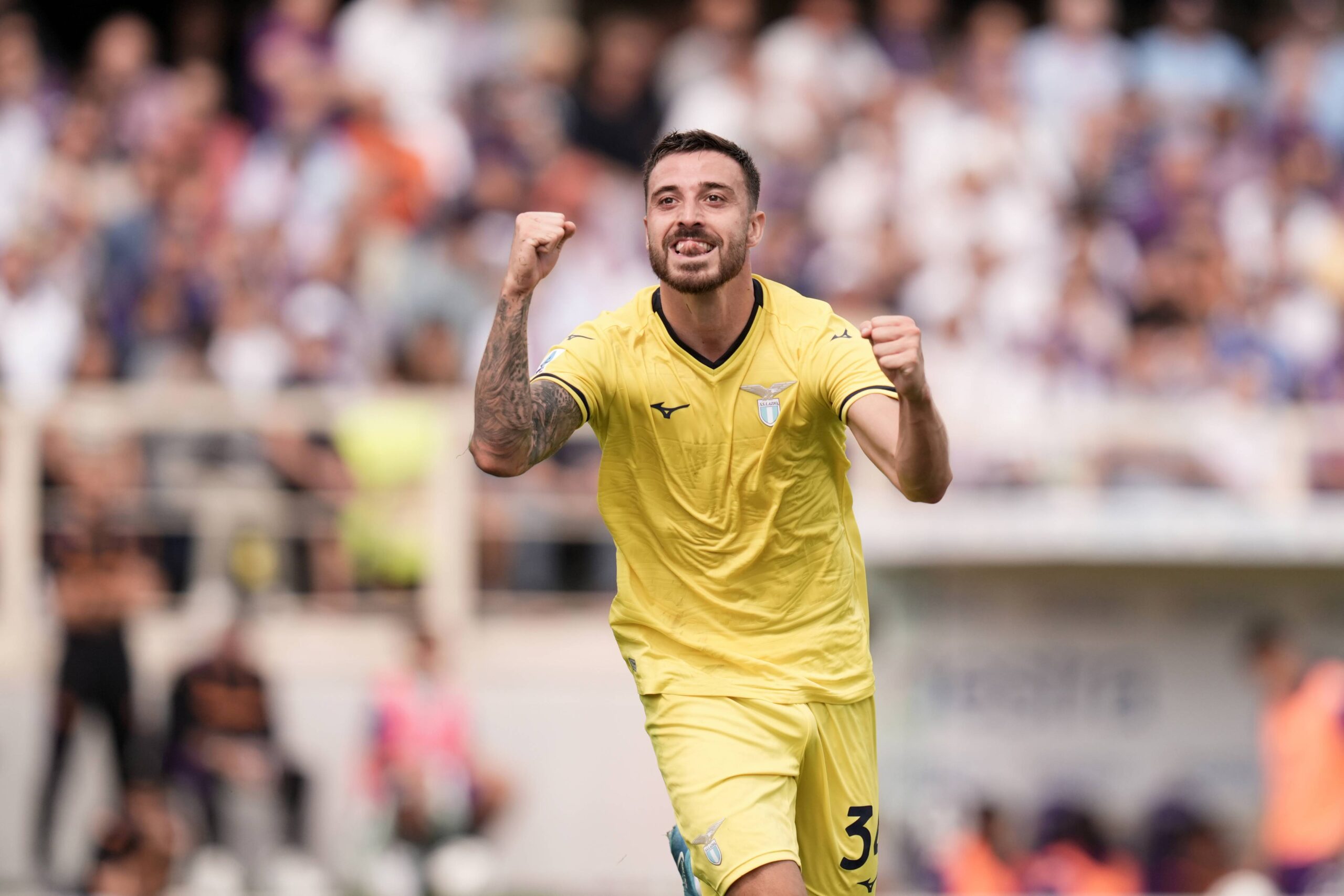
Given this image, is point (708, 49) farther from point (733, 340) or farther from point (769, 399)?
point (769, 399)

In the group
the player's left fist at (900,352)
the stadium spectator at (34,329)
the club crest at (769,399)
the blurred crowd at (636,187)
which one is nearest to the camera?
the player's left fist at (900,352)

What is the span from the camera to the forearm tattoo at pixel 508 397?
5.16m

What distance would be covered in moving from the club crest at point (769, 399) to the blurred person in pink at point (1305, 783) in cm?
669

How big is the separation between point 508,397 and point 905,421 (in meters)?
1.08

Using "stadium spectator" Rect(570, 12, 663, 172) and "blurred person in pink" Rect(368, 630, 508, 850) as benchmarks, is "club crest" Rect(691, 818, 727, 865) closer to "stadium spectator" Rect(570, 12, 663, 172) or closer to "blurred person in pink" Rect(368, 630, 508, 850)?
"blurred person in pink" Rect(368, 630, 508, 850)

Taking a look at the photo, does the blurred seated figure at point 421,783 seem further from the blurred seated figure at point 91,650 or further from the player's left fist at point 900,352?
the player's left fist at point 900,352

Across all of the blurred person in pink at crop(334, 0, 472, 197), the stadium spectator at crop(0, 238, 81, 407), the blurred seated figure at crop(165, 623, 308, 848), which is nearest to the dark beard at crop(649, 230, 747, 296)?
the blurred seated figure at crop(165, 623, 308, 848)

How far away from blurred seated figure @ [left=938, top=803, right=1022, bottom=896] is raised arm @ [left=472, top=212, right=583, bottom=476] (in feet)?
22.1

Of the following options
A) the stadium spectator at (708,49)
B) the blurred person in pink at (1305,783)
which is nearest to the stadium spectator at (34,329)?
the stadium spectator at (708,49)

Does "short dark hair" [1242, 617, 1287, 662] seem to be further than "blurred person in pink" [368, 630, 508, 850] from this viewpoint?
No

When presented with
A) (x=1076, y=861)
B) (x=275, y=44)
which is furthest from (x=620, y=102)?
(x=1076, y=861)

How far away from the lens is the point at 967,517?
1192cm

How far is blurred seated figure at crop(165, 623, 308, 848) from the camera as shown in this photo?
11953 millimetres

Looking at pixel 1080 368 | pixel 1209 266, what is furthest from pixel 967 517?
pixel 1209 266
